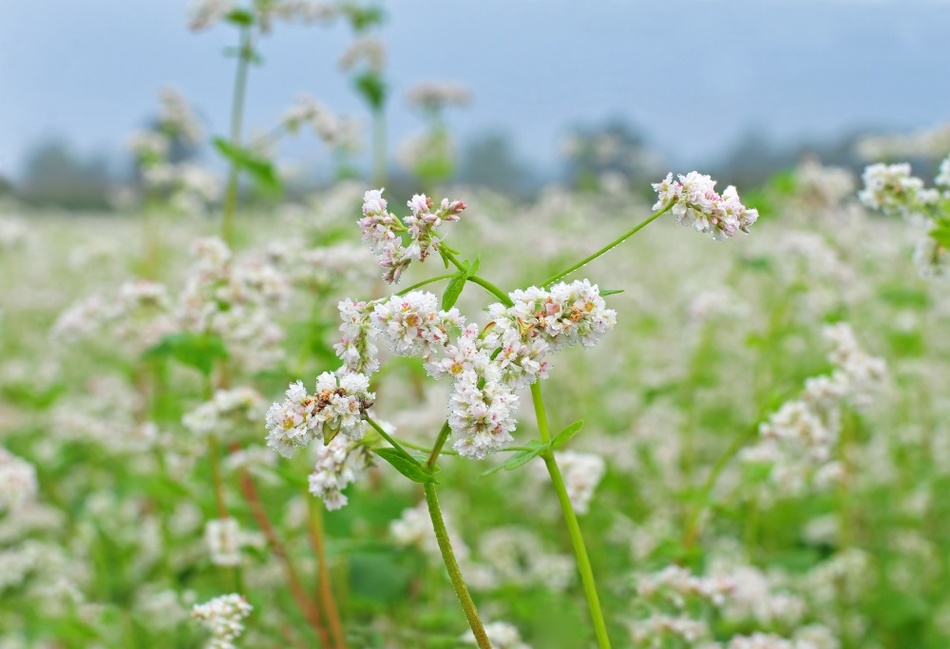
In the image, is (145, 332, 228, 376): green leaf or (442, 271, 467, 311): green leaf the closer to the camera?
(442, 271, 467, 311): green leaf

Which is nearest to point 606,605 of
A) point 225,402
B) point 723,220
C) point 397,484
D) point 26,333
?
point 225,402

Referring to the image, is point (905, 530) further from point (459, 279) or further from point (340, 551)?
point (459, 279)

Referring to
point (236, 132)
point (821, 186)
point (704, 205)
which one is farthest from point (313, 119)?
point (821, 186)

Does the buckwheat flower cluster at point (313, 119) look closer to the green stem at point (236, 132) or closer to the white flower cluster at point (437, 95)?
the green stem at point (236, 132)

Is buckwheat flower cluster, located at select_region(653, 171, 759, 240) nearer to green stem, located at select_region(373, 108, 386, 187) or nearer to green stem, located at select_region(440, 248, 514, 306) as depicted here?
green stem, located at select_region(440, 248, 514, 306)

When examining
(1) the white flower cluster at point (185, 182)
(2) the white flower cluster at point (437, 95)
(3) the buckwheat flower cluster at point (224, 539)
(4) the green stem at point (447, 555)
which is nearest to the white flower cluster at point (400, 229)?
(4) the green stem at point (447, 555)

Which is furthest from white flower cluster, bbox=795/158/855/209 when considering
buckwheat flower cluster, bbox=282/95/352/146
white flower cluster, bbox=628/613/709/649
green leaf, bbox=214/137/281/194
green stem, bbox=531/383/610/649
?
green stem, bbox=531/383/610/649
